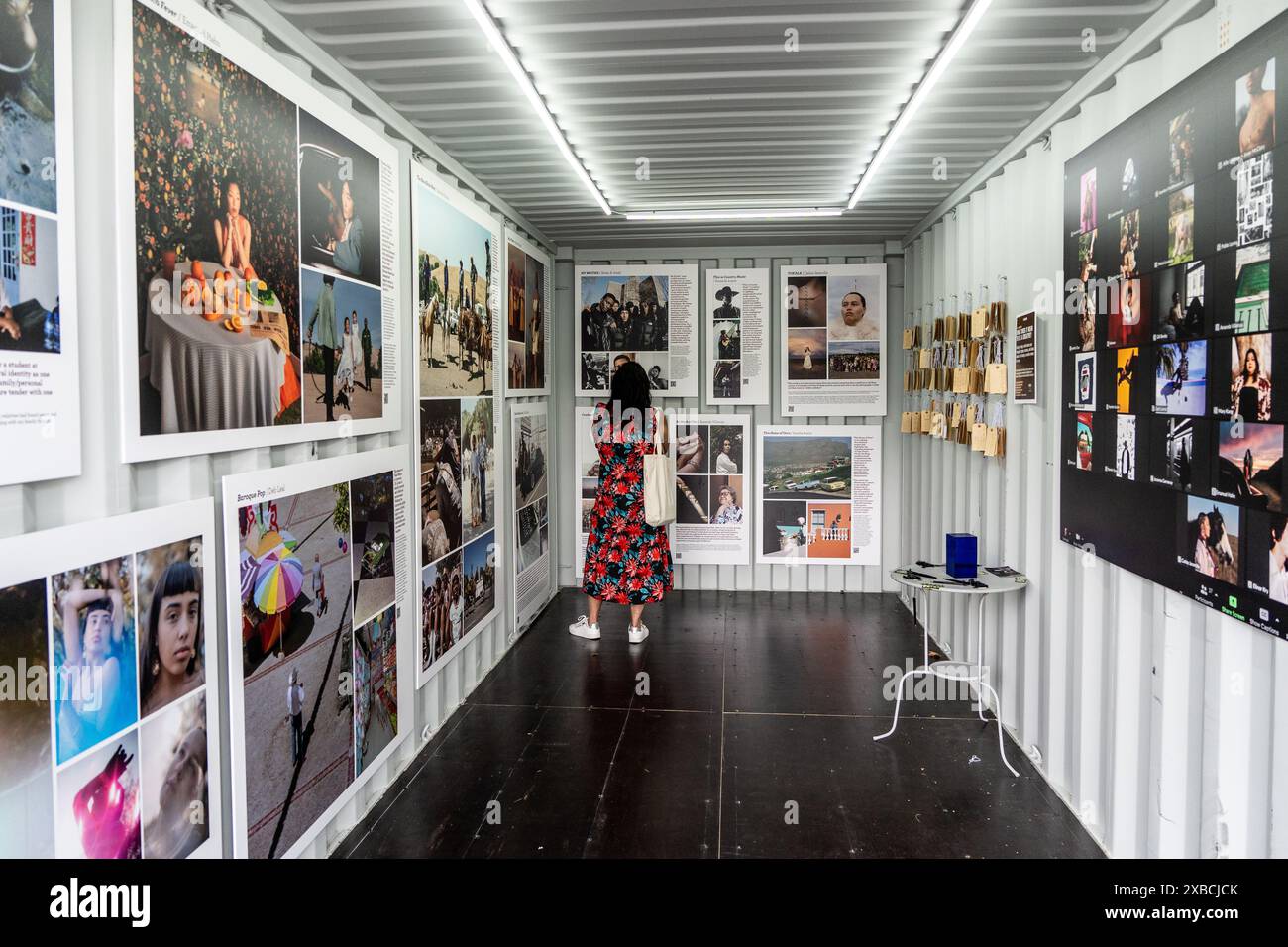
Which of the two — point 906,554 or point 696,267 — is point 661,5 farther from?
A: point 906,554

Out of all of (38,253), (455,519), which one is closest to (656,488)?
(455,519)

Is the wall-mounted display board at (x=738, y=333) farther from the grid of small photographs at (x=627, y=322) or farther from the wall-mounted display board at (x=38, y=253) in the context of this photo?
the wall-mounted display board at (x=38, y=253)

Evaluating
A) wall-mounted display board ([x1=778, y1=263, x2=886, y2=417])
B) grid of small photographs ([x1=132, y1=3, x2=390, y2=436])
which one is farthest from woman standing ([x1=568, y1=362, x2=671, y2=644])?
grid of small photographs ([x1=132, y1=3, x2=390, y2=436])

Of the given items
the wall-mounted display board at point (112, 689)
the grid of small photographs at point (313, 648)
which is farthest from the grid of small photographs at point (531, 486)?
the wall-mounted display board at point (112, 689)

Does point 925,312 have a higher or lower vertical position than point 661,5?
lower

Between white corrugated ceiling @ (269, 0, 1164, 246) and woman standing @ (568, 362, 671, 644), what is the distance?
1.66 m

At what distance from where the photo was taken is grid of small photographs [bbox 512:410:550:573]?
6672 millimetres

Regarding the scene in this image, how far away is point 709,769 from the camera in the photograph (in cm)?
430

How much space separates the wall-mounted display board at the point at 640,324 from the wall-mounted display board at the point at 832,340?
925mm

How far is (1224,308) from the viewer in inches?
105

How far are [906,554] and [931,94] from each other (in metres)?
4.88

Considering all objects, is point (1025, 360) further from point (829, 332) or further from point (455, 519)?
point (829, 332)

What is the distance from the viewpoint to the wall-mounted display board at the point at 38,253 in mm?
1830
